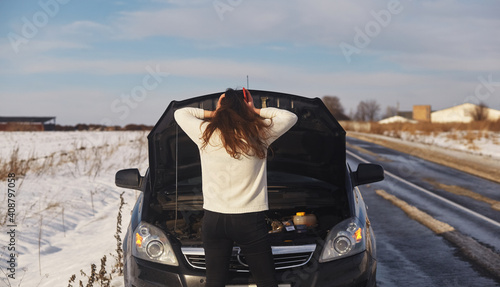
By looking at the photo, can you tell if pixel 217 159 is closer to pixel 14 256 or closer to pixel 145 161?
pixel 14 256

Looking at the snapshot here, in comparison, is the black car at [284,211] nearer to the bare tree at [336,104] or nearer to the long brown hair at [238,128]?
the long brown hair at [238,128]

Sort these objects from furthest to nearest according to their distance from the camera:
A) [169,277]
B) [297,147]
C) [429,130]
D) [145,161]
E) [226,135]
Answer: [429,130], [145,161], [297,147], [169,277], [226,135]

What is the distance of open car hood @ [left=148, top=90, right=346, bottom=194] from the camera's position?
430cm

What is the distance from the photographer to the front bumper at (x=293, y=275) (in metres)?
3.49

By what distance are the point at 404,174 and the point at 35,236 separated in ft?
39.9

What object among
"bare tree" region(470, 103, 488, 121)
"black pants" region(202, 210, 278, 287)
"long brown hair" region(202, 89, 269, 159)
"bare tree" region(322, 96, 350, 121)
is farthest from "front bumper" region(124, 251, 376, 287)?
"bare tree" region(322, 96, 350, 121)

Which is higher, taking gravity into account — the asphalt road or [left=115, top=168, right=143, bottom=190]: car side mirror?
[left=115, top=168, right=143, bottom=190]: car side mirror

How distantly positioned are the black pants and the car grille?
1.53 ft

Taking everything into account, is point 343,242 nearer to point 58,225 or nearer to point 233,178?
point 233,178

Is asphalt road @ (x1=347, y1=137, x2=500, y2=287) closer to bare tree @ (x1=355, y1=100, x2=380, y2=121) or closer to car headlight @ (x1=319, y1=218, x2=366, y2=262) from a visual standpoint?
car headlight @ (x1=319, y1=218, x2=366, y2=262)

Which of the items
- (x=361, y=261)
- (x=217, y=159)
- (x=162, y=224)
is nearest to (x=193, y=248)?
(x=162, y=224)

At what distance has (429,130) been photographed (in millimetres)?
49562

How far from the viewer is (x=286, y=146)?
4.88 metres

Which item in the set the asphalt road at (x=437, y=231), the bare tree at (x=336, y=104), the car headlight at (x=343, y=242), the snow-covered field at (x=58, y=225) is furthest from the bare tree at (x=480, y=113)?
the bare tree at (x=336, y=104)
